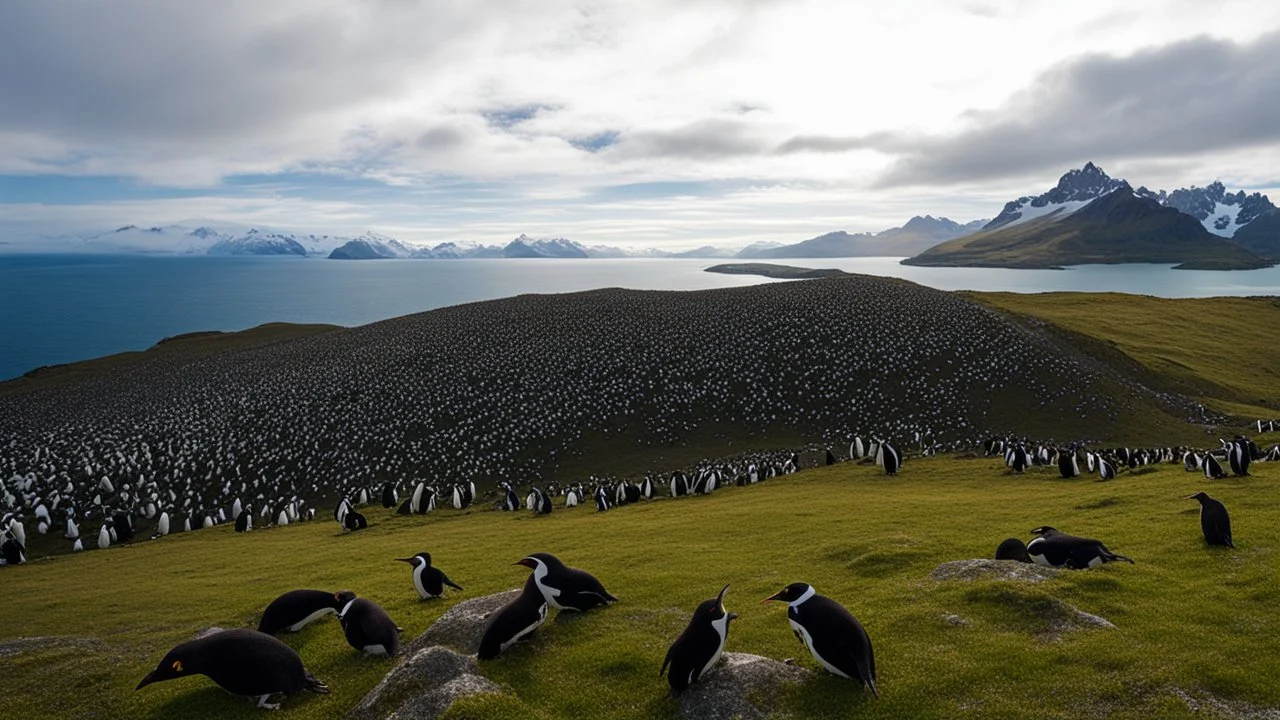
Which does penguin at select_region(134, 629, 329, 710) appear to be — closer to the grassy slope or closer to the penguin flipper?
the penguin flipper

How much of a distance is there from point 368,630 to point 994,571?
11.8 metres

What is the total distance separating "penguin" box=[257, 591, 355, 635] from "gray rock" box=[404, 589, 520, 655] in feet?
7.70

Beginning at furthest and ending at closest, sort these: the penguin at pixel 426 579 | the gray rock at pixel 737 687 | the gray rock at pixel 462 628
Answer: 1. the penguin at pixel 426 579
2. the gray rock at pixel 462 628
3. the gray rock at pixel 737 687

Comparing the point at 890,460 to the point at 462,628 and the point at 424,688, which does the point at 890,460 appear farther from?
the point at 424,688

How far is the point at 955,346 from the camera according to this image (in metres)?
64.5

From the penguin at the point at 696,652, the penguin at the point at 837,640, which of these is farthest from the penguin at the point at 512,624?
the penguin at the point at 837,640

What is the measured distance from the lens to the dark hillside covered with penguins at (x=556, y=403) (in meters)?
51.5

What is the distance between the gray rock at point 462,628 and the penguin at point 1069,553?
11.3 meters

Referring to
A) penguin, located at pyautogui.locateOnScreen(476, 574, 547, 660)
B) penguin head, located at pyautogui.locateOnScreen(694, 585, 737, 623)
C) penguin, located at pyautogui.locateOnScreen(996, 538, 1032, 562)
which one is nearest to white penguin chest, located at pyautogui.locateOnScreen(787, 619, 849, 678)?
penguin head, located at pyautogui.locateOnScreen(694, 585, 737, 623)

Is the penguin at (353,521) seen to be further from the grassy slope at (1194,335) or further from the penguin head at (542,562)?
the grassy slope at (1194,335)

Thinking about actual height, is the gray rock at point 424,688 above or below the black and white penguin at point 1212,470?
above

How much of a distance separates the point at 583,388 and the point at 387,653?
50551mm

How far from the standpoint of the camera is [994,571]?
13.5 metres

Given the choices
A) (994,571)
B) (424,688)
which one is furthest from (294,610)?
(994,571)
